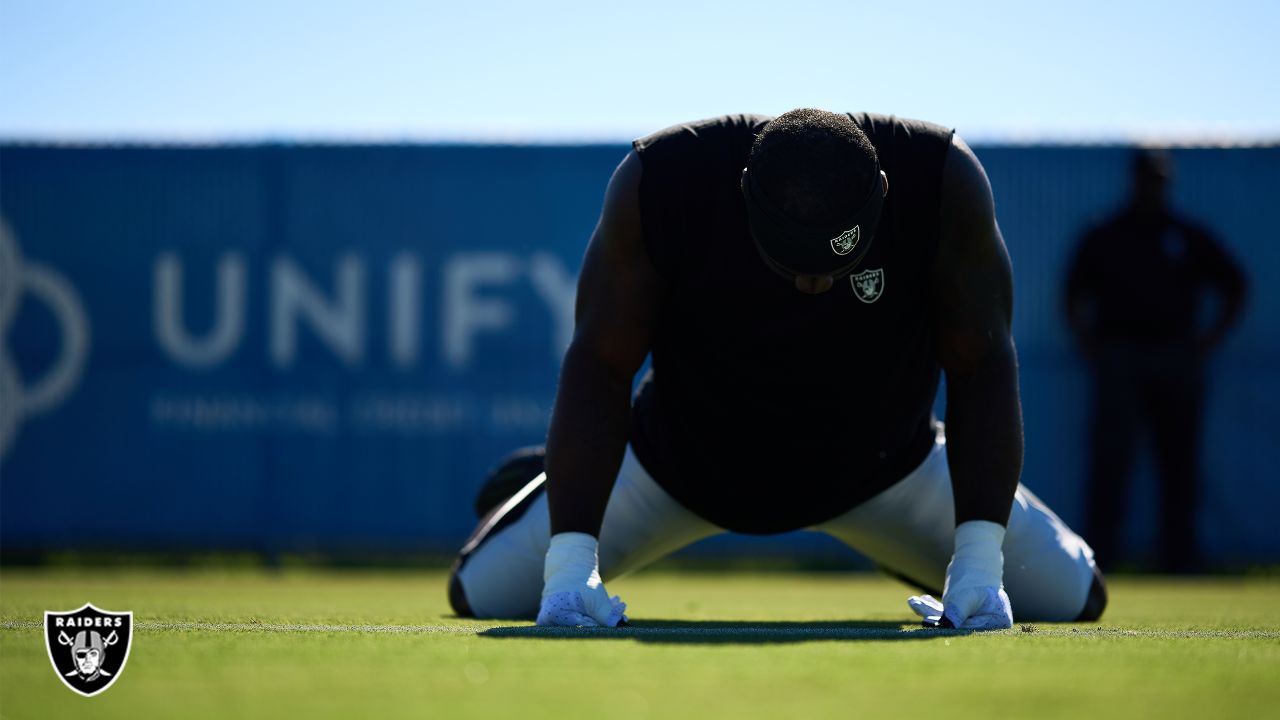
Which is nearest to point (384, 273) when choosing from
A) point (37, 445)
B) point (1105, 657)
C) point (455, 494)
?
point (455, 494)

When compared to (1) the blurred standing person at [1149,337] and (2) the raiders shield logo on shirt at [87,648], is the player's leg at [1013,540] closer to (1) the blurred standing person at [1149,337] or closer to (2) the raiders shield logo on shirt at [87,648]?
(2) the raiders shield logo on shirt at [87,648]

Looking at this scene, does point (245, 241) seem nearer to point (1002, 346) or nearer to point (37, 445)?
point (37, 445)

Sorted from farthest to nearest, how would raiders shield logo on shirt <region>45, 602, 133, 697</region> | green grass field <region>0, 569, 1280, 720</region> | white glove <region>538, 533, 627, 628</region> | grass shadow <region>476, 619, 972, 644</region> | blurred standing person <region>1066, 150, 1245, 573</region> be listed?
blurred standing person <region>1066, 150, 1245, 573</region>, white glove <region>538, 533, 627, 628</region>, grass shadow <region>476, 619, 972, 644</region>, raiders shield logo on shirt <region>45, 602, 133, 697</region>, green grass field <region>0, 569, 1280, 720</region>

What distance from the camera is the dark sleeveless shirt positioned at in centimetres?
362

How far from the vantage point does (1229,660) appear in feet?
9.28

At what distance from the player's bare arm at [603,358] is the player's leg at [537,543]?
543 millimetres

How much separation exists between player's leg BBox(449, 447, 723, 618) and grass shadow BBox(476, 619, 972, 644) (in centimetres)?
49

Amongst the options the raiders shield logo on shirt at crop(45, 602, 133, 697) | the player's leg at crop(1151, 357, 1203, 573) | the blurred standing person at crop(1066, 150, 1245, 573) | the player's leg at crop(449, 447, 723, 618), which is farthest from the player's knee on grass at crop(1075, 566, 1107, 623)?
the player's leg at crop(1151, 357, 1203, 573)

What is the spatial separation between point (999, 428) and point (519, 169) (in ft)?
18.3

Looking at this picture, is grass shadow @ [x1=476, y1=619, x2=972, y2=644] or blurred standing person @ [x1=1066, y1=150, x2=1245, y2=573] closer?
grass shadow @ [x1=476, y1=619, x2=972, y2=644]

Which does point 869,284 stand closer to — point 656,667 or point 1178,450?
point 656,667

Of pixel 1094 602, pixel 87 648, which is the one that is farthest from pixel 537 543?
pixel 87 648

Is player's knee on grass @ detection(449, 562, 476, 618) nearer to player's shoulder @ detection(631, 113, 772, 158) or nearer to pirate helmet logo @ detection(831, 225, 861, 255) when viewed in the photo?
player's shoulder @ detection(631, 113, 772, 158)

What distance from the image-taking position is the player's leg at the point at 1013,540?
4.20 metres
